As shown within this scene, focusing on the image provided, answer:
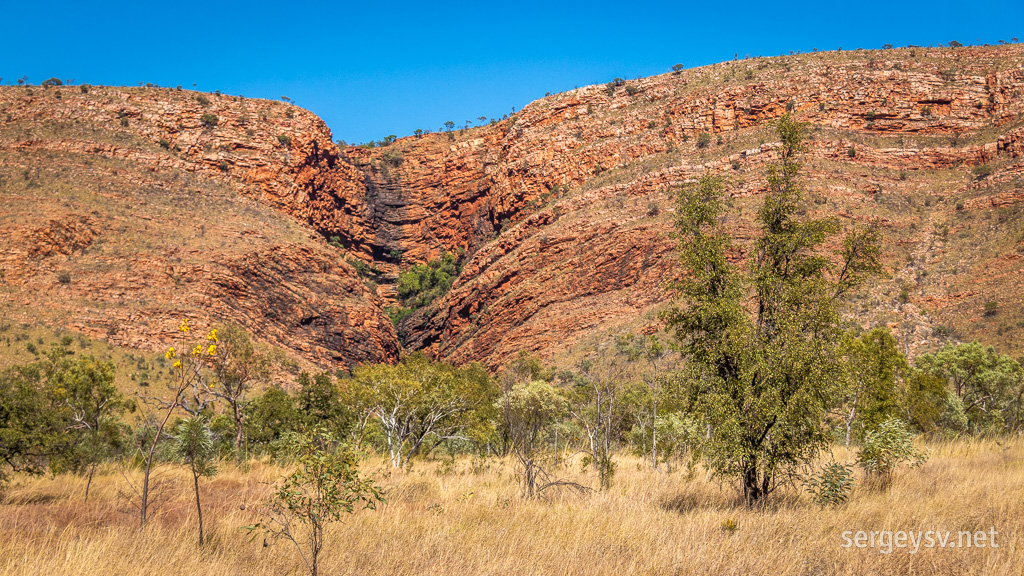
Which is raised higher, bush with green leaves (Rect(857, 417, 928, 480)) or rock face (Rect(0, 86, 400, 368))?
rock face (Rect(0, 86, 400, 368))

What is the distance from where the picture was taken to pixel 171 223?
5725 centimetres

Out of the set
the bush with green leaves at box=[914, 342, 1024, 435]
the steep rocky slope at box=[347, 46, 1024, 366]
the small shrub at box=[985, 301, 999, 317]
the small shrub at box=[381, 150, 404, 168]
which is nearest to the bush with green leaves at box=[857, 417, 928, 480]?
the bush with green leaves at box=[914, 342, 1024, 435]

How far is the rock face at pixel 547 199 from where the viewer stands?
4806 cm

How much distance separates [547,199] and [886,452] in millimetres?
69390

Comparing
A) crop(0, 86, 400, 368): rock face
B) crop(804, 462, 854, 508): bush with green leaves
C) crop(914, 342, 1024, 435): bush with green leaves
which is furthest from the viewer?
crop(0, 86, 400, 368): rock face

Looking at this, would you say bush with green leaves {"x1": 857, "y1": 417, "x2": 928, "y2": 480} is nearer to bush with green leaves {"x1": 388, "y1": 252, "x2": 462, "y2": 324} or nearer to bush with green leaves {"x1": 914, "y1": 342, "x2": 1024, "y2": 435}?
bush with green leaves {"x1": 914, "y1": 342, "x2": 1024, "y2": 435}

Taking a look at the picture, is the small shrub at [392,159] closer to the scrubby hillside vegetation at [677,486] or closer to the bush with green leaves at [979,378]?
the bush with green leaves at [979,378]

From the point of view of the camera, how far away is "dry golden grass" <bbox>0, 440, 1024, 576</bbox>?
5953mm

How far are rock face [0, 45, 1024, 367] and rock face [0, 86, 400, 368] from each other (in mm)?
255

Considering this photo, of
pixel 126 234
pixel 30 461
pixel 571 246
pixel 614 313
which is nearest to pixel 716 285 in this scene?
pixel 30 461

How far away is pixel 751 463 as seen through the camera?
8680 millimetres

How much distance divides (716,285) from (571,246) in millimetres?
54018

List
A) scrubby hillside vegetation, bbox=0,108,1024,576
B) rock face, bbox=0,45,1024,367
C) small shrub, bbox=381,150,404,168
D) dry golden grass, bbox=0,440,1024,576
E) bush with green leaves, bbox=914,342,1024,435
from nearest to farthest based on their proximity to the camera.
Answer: dry golden grass, bbox=0,440,1024,576, scrubby hillside vegetation, bbox=0,108,1024,576, bush with green leaves, bbox=914,342,1024,435, rock face, bbox=0,45,1024,367, small shrub, bbox=381,150,404,168

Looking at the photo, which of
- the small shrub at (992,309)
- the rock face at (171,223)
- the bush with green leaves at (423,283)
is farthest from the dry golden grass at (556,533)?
the bush with green leaves at (423,283)
